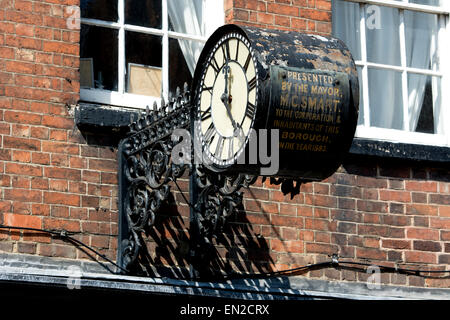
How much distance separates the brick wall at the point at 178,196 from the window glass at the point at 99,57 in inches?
10.3

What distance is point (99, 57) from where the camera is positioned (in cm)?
847

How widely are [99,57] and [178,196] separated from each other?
1.14m

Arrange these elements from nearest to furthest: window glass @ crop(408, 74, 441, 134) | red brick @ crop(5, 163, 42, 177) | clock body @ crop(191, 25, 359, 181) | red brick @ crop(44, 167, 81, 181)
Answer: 1. clock body @ crop(191, 25, 359, 181)
2. red brick @ crop(5, 163, 42, 177)
3. red brick @ crop(44, 167, 81, 181)
4. window glass @ crop(408, 74, 441, 134)

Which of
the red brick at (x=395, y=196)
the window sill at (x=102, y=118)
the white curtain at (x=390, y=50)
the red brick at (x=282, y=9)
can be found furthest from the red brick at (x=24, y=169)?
the white curtain at (x=390, y=50)

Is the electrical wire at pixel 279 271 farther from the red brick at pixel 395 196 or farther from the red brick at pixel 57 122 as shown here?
the red brick at pixel 57 122

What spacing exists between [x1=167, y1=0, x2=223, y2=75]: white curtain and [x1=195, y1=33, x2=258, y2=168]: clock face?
1394 mm

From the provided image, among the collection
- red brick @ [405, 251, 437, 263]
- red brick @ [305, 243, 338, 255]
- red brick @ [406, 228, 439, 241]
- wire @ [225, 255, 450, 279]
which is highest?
red brick @ [406, 228, 439, 241]

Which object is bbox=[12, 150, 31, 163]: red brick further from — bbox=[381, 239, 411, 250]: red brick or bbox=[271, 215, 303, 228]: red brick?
bbox=[381, 239, 411, 250]: red brick

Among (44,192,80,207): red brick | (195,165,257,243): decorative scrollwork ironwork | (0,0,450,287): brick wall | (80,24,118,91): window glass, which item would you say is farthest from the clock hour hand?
(80,24,118,91): window glass

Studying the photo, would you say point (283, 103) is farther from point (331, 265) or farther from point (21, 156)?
point (331, 265)

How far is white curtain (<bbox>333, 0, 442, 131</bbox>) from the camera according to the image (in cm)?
932

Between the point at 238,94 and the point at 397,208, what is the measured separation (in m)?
2.29
